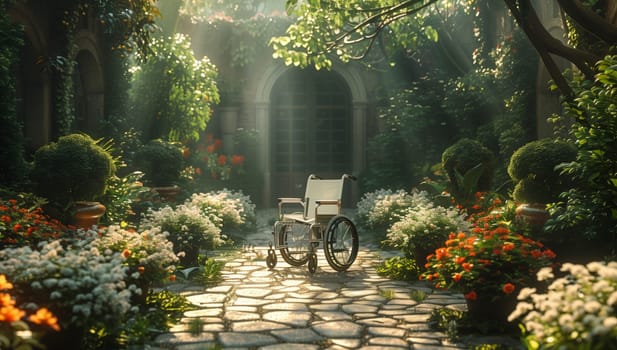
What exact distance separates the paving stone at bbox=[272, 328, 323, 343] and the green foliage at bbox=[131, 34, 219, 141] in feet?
32.7

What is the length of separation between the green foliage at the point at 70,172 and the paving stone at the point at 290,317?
3798mm

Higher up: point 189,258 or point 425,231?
point 425,231

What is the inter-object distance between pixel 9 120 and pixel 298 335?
5.51 m

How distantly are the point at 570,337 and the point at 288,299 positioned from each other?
3.45m

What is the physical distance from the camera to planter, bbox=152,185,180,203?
498 inches

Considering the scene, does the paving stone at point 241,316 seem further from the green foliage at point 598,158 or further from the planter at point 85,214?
the planter at point 85,214

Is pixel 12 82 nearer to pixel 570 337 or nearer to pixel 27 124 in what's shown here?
pixel 27 124

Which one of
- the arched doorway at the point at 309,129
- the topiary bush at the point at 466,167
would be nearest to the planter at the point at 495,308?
the topiary bush at the point at 466,167

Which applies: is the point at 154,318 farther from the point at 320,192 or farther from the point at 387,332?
the point at 320,192

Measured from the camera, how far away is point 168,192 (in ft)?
41.9

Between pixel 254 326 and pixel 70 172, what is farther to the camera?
pixel 70 172

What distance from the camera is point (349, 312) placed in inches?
231

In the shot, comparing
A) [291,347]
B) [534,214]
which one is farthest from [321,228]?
[291,347]

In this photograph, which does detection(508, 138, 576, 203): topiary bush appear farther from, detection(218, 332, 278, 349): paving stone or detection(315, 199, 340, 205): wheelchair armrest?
detection(218, 332, 278, 349): paving stone
